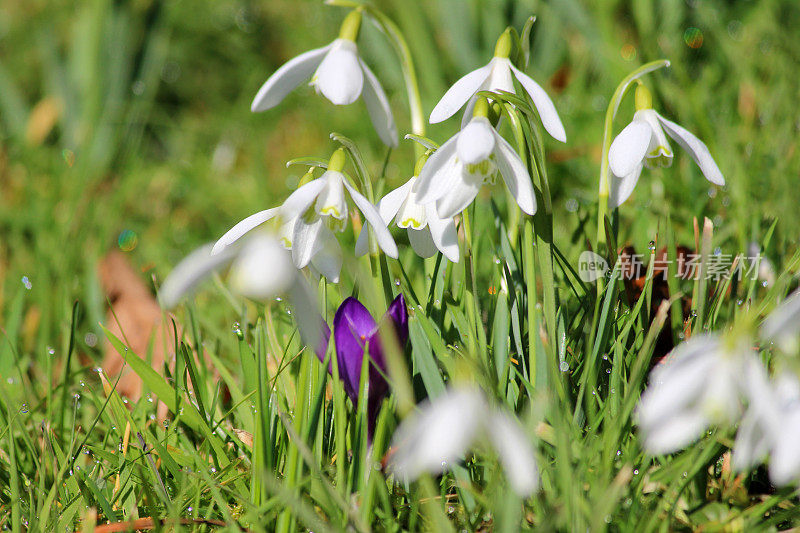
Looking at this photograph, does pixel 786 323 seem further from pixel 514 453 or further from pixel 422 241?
pixel 422 241

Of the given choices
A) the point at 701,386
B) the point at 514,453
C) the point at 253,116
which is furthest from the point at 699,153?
the point at 253,116

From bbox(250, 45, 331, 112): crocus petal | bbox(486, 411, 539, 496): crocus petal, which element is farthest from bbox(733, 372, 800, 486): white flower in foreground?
bbox(250, 45, 331, 112): crocus petal

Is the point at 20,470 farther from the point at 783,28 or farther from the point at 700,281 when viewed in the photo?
the point at 783,28

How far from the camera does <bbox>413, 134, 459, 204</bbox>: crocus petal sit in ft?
2.47

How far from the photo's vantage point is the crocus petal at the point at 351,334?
0.87 meters

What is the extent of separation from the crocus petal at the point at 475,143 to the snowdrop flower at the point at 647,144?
185 millimetres

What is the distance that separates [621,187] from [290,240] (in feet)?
1.53

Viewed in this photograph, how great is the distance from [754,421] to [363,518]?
390 mm

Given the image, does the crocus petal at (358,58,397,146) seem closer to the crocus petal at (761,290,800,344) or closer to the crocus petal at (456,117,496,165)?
the crocus petal at (456,117,496,165)

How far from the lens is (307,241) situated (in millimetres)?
804

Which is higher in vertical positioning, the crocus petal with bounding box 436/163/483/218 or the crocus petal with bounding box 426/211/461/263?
the crocus petal with bounding box 436/163/483/218

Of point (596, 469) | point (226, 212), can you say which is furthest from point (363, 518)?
point (226, 212)

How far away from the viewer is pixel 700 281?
0.86m

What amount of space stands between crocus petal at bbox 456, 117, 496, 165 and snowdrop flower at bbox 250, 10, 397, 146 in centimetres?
26
